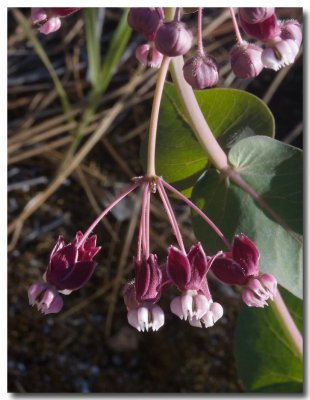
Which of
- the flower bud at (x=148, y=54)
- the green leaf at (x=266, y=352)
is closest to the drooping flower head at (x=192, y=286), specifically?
the flower bud at (x=148, y=54)

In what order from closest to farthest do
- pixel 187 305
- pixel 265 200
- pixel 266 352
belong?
pixel 187 305, pixel 265 200, pixel 266 352

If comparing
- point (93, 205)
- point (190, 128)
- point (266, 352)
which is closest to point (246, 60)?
point (190, 128)

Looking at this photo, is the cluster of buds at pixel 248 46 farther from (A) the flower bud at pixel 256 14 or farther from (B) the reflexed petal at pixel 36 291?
(B) the reflexed petal at pixel 36 291

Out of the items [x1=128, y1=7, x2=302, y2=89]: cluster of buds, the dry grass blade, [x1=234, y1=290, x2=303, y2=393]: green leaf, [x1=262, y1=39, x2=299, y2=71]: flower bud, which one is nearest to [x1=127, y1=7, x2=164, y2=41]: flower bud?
[x1=128, y1=7, x2=302, y2=89]: cluster of buds

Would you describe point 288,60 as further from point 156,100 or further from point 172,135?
point 172,135

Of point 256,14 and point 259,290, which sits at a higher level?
point 256,14

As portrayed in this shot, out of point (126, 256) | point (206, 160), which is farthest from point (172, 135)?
point (126, 256)

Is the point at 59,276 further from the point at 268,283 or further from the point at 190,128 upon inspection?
the point at 190,128
